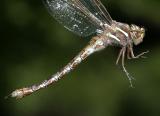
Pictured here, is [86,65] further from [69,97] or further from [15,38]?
[15,38]

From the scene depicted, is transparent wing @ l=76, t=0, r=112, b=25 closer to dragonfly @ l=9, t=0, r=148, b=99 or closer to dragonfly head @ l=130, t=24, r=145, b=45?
dragonfly @ l=9, t=0, r=148, b=99

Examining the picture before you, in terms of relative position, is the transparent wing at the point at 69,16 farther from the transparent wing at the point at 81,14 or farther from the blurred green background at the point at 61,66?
the blurred green background at the point at 61,66

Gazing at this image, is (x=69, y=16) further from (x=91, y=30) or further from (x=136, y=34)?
(x=136, y=34)

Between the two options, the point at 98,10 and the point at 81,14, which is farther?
the point at 81,14

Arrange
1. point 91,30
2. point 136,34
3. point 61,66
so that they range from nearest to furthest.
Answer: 1. point 136,34
2. point 91,30
3. point 61,66

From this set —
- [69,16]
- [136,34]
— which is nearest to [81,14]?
[69,16]

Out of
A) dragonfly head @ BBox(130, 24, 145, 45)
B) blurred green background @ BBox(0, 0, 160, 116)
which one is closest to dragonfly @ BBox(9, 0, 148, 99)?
dragonfly head @ BBox(130, 24, 145, 45)

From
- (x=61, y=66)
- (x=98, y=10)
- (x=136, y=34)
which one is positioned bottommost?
(x=61, y=66)
